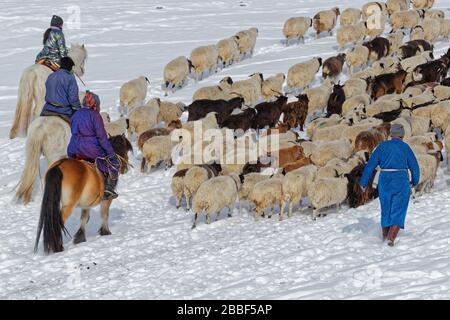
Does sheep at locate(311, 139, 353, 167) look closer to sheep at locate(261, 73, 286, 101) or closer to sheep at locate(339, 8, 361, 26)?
sheep at locate(261, 73, 286, 101)

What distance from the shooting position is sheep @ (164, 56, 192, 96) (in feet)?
55.9

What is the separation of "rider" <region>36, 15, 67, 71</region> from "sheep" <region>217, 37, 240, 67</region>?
6928mm

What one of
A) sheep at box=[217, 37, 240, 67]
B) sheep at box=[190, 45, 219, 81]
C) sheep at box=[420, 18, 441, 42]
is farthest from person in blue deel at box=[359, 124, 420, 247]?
sheep at box=[420, 18, 441, 42]

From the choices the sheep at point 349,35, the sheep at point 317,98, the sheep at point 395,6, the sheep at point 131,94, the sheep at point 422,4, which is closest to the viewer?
the sheep at point 317,98

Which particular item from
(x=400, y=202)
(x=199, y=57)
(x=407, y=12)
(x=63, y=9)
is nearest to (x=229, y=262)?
(x=400, y=202)

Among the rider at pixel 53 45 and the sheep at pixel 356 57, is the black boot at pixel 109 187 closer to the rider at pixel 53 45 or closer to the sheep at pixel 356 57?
the rider at pixel 53 45

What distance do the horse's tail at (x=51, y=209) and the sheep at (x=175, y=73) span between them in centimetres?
871

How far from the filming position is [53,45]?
12.6 meters

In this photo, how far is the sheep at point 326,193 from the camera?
983cm

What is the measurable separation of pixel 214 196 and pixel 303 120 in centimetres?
511

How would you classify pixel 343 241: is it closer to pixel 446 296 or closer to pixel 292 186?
pixel 292 186

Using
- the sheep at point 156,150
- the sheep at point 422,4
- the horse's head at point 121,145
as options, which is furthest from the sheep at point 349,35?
the horse's head at point 121,145

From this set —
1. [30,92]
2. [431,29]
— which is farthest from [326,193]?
[431,29]

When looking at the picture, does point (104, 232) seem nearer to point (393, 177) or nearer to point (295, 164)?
point (295, 164)
